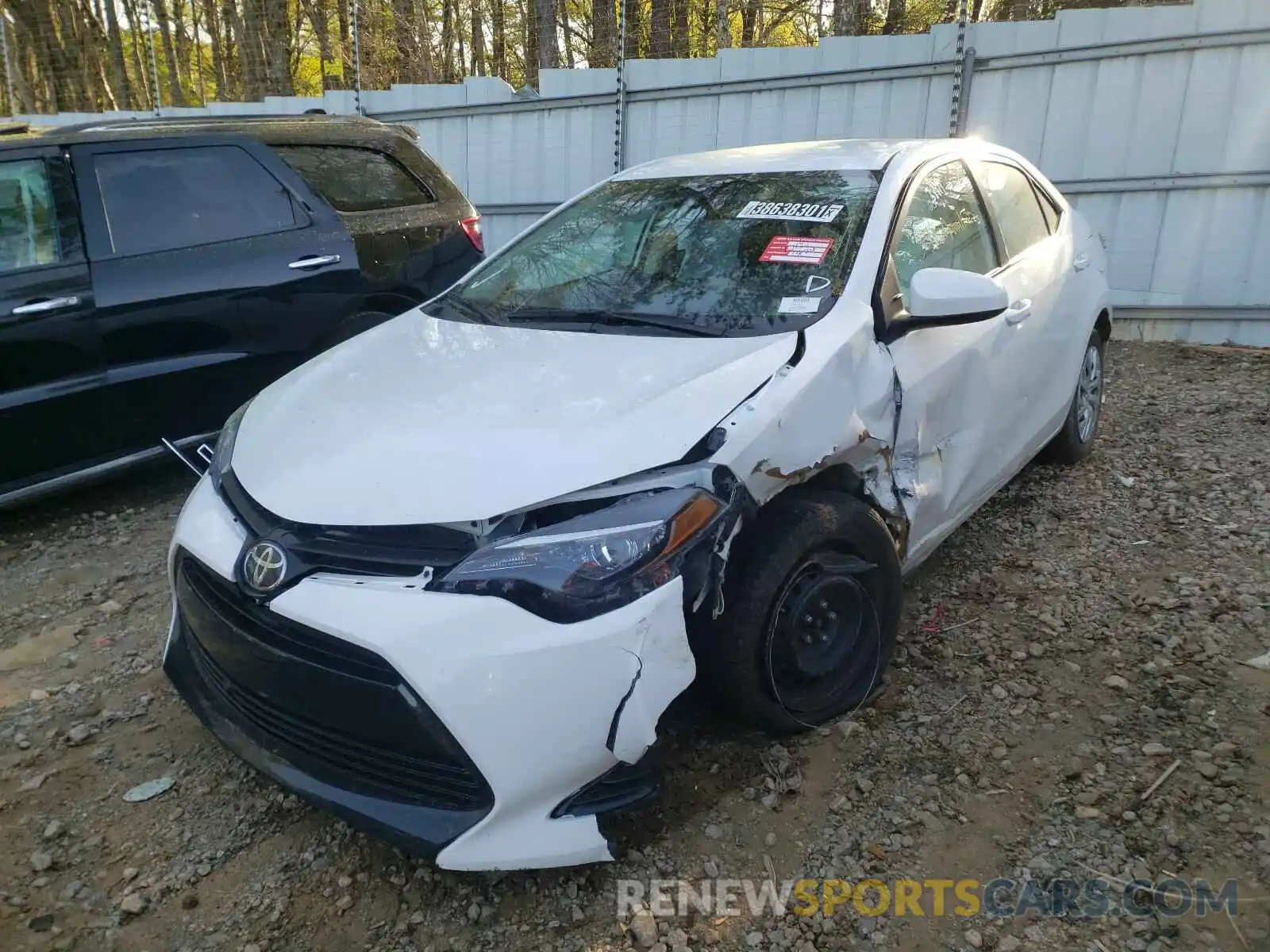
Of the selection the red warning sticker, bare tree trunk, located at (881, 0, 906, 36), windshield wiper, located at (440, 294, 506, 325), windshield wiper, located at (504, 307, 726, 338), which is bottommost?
windshield wiper, located at (440, 294, 506, 325)

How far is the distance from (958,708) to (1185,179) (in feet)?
17.6

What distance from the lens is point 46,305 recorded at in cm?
380

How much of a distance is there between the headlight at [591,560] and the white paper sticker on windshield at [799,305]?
2.75 feet

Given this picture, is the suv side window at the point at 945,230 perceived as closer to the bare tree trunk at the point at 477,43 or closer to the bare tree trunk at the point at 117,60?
the bare tree trunk at the point at 477,43

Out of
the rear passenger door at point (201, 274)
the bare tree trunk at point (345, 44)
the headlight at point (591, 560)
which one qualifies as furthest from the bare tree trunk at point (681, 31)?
the headlight at point (591, 560)

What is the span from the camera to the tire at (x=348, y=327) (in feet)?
15.2

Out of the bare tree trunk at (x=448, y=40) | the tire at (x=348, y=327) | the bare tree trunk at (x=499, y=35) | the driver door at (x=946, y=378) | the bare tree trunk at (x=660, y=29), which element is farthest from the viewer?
the bare tree trunk at (x=499, y=35)

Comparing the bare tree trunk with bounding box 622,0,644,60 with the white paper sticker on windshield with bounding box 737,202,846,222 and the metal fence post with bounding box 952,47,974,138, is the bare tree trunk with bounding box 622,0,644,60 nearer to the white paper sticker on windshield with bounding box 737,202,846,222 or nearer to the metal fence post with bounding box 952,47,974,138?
the metal fence post with bounding box 952,47,974,138

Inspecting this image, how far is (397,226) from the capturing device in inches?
192

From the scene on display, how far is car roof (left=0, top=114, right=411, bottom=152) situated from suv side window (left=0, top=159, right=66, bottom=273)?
0.12m

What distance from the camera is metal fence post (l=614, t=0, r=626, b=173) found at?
25.7ft

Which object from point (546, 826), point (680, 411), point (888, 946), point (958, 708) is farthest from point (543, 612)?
point (958, 708)

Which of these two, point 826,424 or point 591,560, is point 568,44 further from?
point 591,560

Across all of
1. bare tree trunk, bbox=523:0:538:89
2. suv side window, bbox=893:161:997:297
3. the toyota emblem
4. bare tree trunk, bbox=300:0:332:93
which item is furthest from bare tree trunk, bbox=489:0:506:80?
the toyota emblem
